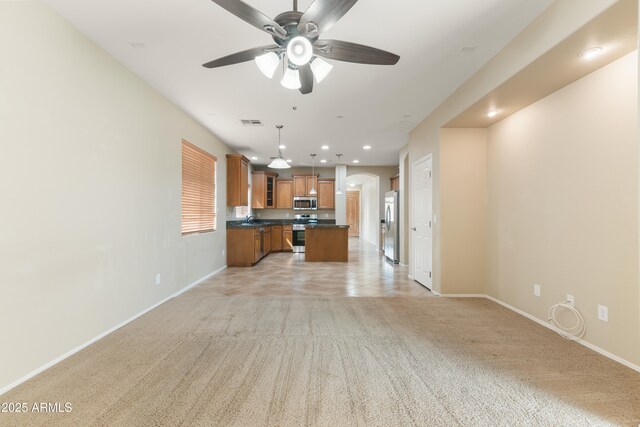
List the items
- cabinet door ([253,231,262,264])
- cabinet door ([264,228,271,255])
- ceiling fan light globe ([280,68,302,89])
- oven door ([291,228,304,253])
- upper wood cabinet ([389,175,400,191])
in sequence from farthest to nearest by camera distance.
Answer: oven door ([291,228,304,253]), upper wood cabinet ([389,175,400,191]), cabinet door ([264,228,271,255]), cabinet door ([253,231,262,264]), ceiling fan light globe ([280,68,302,89])

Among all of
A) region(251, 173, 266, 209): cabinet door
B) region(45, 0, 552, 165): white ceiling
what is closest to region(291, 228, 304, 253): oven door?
region(251, 173, 266, 209): cabinet door

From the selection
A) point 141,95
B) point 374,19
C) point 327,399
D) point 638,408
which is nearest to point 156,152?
point 141,95

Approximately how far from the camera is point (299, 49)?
71.7 inches

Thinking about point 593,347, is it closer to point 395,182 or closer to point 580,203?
point 580,203

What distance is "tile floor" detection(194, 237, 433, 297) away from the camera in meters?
4.60

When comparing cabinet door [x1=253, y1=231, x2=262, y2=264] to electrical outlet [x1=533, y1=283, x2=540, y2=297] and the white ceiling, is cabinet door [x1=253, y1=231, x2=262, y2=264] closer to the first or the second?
the white ceiling

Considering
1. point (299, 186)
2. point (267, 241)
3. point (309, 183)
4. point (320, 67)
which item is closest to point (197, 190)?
point (267, 241)

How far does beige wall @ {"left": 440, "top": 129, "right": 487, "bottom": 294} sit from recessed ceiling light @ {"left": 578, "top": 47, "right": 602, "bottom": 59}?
6.48ft

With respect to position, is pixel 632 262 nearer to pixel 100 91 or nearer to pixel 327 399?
pixel 327 399

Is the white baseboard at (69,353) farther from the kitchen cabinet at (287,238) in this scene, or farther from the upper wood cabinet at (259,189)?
the upper wood cabinet at (259,189)

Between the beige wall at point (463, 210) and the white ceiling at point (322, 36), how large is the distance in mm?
728

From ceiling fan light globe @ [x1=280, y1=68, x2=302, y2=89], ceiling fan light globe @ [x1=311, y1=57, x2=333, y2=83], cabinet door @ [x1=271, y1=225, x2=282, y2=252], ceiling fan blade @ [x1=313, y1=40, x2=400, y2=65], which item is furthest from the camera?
cabinet door @ [x1=271, y1=225, x2=282, y2=252]

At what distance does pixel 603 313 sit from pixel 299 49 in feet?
10.5

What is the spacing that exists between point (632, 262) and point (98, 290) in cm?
455
